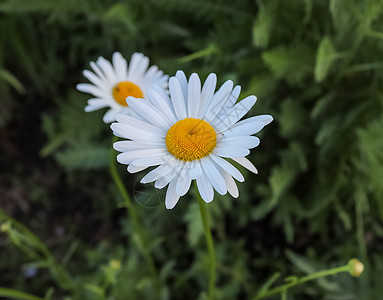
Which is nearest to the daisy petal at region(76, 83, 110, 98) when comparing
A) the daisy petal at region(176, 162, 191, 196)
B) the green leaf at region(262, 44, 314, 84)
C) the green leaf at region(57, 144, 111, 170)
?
the daisy petal at region(176, 162, 191, 196)

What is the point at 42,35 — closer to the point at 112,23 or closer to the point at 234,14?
the point at 112,23

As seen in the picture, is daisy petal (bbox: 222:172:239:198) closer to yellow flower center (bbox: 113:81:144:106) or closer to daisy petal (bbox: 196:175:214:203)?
daisy petal (bbox: 196:175:214:203)

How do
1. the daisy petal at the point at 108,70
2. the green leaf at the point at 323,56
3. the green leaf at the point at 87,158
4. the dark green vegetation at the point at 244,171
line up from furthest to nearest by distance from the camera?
the green leaf at the point at 87,158
the dark green vegetation at the point at 244,171
the green leaf at the point at 323,56
the daisy petal at the point at 108,70

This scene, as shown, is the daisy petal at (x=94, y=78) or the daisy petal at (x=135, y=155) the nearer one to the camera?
the daisy petal at (x=135, y=155)

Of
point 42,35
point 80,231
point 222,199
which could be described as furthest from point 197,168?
point 42,35

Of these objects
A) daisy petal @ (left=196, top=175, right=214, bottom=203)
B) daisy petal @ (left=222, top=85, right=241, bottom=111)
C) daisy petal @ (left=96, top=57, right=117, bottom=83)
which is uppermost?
daisy petal @ (left=96, top=57, right=117, bottom=83)

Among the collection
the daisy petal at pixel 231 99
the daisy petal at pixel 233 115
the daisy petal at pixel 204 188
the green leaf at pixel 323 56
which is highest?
the green leaf at pixel 323 56

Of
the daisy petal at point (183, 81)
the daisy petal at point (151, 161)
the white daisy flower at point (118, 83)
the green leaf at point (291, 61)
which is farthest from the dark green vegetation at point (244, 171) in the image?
the daisy petal at point (151, 161)

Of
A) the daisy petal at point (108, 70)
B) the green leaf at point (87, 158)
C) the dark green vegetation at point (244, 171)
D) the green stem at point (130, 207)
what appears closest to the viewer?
the green stem at point (130, 207)

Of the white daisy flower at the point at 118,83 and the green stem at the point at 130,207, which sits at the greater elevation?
the white daisy flower at the point at 118,83

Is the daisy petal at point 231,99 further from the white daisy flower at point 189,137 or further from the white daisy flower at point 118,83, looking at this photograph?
the white daisy flower at point 118,83
